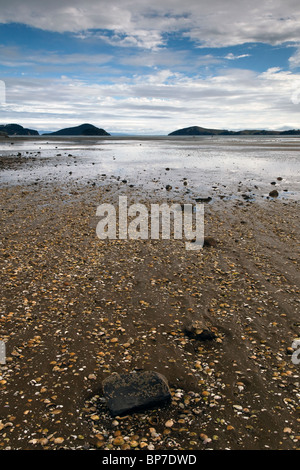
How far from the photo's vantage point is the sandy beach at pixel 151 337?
605 cm

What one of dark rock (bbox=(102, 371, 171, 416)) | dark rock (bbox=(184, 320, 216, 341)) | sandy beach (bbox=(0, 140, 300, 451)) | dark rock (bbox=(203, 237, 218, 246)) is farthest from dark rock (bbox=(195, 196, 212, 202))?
dark rock (bbox=(102, 371, 171, 416))

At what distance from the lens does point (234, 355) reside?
26.8ft

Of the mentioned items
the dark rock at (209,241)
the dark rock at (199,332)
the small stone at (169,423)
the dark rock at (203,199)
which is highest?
the dark rock at (203,199)

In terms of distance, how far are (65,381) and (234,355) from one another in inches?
175

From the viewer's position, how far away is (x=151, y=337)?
8.89 meters

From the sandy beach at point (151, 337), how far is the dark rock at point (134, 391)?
19cm

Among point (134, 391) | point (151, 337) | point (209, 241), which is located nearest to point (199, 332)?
point (151, 337)

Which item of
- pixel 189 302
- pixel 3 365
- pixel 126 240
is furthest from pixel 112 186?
pixel 3 365

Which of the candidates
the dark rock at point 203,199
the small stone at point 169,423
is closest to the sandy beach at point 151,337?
the small stone at point 169,423

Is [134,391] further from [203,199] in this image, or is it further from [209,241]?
[203,199]

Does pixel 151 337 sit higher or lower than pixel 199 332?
lower

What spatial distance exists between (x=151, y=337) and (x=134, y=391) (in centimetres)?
233

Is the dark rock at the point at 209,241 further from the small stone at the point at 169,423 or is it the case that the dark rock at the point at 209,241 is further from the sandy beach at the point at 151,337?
the small stone at the point at 169,423

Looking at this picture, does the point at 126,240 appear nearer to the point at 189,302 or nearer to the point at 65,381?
the point at 189,302
